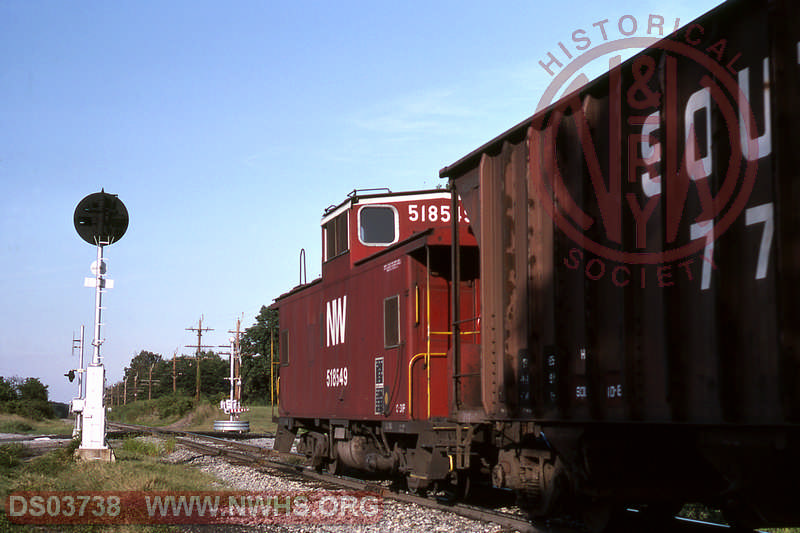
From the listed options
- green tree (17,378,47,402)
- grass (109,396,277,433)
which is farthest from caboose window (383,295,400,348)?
green tree (17,378,47,402)

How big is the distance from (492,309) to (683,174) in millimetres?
3020

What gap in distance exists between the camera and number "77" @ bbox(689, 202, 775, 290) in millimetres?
4781

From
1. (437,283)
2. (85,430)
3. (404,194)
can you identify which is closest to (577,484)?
(437,283)

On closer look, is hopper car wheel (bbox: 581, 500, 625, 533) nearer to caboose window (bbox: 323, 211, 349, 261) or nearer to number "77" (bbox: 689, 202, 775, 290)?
number "77" (bbox: 689, 202, 775, 290)

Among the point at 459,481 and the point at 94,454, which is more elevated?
the point at 459,481

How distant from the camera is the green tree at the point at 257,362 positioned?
271 ft

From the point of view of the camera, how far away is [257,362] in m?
84.1

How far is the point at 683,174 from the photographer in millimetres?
5570

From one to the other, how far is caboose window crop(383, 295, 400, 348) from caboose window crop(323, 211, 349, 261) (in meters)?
2.34

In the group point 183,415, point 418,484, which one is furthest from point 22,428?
point 418,484

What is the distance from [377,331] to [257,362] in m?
73.4

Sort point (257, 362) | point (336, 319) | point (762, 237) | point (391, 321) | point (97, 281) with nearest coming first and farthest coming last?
point (762, 237)
point (391, 321)
point (336, 319)
point (97, 281)
point (257, 362)

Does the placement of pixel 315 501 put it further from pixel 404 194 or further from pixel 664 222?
pixel 664 222

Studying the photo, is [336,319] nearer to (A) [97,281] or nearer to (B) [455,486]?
(B) [455,486]
